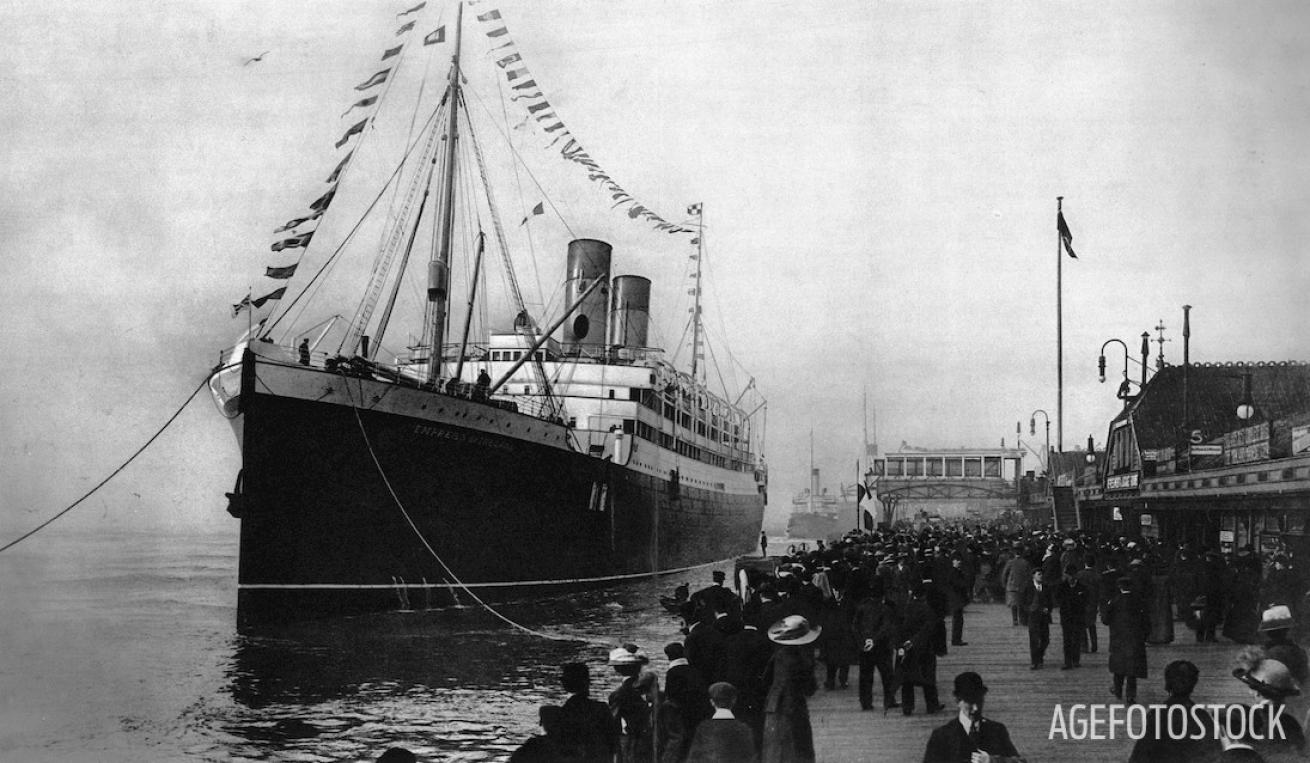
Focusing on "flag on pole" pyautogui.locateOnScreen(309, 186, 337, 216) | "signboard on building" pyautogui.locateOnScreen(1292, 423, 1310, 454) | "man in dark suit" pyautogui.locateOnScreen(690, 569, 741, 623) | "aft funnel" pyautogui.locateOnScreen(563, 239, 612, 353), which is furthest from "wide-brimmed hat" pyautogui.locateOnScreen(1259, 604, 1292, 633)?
"aft funnel" pyautogui.locateOnScreen(563, 239, 612, 353)

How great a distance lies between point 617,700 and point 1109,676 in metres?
7.65

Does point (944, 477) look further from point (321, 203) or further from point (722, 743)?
point (722, 743)

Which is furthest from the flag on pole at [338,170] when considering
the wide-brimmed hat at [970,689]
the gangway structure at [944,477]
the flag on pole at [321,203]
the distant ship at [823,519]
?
the distant ship at [823,519]

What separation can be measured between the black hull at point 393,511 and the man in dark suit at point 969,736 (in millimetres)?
15002

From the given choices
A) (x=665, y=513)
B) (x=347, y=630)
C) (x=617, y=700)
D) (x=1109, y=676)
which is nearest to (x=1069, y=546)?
(x=1109, y=676)

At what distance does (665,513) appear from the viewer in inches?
1298

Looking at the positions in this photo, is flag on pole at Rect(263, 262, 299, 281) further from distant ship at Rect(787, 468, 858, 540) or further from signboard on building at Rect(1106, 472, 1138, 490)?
distant ship at Rect(787, 468, 858, 540)

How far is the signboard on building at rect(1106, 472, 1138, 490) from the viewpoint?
2371cm

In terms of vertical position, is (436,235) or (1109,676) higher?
(436,235)

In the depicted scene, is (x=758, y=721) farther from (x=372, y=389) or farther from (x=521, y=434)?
(x=521, y=434)

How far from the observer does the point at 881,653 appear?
8.95 meters

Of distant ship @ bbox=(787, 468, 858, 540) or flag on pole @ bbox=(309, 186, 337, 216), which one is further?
distant ship @ bbox=(787, 468, 858, 540)

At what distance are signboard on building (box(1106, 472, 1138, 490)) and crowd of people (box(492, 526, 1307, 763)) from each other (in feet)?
21.3

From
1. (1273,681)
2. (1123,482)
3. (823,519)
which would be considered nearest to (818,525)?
(823,519)
